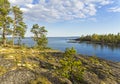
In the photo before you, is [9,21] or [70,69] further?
[9,21]

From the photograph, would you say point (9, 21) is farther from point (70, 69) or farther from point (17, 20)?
point (70, 69)

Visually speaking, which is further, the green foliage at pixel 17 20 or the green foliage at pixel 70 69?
the green foliage at pixel 17 20

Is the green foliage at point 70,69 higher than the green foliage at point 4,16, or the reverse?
the green foliage at point 4,16

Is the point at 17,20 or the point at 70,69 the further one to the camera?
the point at 17,20

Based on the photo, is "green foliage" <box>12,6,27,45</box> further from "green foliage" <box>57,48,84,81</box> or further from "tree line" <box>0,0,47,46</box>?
"green foliage" <box>57,48,84,81</box>

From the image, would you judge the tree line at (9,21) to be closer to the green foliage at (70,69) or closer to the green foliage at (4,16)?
the green foliage at (4,16)

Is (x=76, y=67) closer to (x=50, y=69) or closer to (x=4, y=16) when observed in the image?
(x=50, y=69)

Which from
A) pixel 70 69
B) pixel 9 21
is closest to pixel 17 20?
pixel 9 21

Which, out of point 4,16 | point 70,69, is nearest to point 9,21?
point 4,16

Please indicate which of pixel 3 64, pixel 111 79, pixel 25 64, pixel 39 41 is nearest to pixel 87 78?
pixel 111 79

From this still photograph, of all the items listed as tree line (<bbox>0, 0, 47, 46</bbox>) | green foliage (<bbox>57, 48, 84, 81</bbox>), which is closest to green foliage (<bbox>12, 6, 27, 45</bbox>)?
tree line (<bbox>0, 0, 47, 46</bbox>)

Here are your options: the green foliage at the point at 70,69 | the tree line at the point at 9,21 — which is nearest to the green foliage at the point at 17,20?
the tree line at the point at 9,21

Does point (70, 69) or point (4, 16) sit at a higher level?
point (4, 16)

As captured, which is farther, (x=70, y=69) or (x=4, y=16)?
(x=4, y=16)
